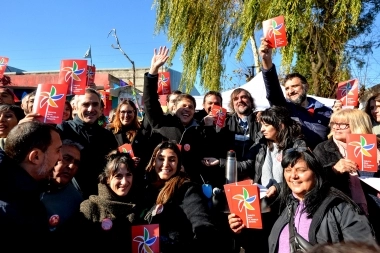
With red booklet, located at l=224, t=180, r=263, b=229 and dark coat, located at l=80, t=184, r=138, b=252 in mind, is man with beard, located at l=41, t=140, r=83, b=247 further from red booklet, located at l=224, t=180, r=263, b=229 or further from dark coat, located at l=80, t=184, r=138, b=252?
red booklet, located at l=224, t=180, r=263, b=229

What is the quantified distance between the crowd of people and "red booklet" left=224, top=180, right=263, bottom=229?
2.8 inches

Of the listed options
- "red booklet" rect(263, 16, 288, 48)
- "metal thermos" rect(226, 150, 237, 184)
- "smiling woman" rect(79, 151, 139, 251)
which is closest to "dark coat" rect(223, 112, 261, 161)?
"metal thermos" rect(226, 150, 237, 184)

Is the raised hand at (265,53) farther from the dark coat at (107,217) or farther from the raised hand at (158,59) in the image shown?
the dark coat at (107,217)

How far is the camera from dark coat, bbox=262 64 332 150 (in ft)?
11.5

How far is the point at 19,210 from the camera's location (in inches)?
68.7

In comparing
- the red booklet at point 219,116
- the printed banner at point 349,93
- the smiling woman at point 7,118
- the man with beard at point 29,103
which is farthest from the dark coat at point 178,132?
the printed banner at point 349,93

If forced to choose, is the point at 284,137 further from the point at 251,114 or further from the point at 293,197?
the point at 251,114

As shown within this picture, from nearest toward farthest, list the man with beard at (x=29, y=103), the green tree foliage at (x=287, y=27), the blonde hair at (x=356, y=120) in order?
the blonde hair at (x=356, y=120), the man with beard at (x=29, y=103), the green tree foliage at (x=287, y=27)

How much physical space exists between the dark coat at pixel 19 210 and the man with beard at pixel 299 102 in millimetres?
2367

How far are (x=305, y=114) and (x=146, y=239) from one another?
226 cm

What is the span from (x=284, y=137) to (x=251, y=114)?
1249 mm

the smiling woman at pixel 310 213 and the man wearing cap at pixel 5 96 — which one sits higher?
the man wearing cap at pixel 5 96

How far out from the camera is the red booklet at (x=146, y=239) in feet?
7.54

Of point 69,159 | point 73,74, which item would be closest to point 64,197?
point 69,159
